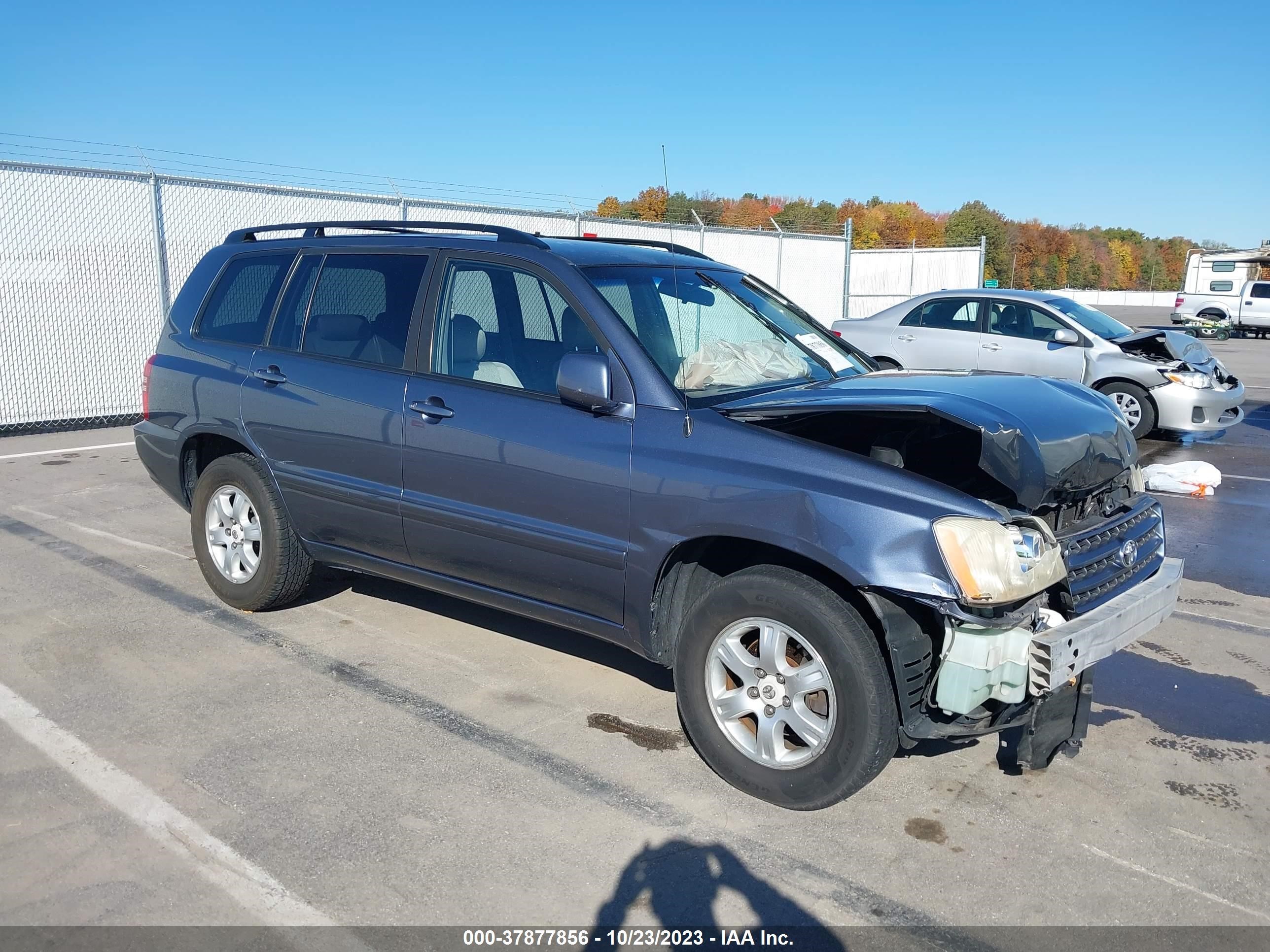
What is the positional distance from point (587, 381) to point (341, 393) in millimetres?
1513

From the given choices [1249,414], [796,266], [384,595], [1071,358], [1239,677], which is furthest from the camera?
[796,266]

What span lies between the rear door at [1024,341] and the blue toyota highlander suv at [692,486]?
778 cm

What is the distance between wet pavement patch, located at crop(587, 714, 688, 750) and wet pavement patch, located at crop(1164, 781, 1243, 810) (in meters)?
1.81

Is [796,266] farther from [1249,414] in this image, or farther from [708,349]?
[708,349]

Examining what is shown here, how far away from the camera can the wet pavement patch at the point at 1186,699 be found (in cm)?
427

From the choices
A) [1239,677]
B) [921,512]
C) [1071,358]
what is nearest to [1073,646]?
[921,512]

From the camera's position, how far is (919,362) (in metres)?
12.6

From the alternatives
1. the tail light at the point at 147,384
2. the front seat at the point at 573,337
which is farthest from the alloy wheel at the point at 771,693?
the tail light at the point at 147,384

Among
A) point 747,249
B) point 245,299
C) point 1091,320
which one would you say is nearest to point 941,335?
point 1091,320

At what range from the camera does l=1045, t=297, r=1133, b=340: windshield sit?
12031 mm

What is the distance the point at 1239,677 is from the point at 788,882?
2925mm

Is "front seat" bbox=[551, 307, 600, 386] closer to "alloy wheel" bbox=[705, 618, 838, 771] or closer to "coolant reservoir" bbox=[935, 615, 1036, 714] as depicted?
"alloy wheel" bbox=[705, 618, 838, 771]

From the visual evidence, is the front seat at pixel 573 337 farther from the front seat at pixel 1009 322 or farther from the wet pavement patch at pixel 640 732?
the front seat at pixel 1009 322

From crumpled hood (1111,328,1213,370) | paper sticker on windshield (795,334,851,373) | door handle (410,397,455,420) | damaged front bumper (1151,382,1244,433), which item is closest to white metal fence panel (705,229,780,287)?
crumpled hood (1111,328,1213,370)
